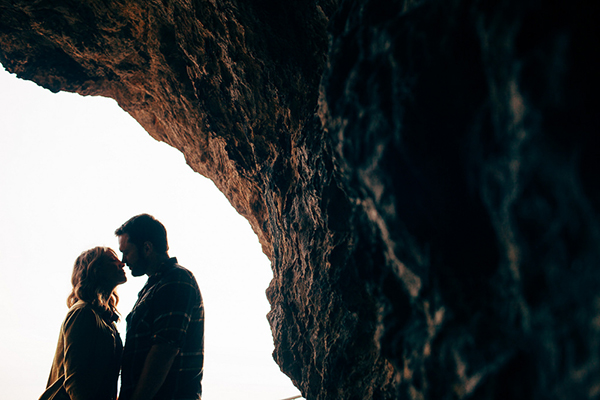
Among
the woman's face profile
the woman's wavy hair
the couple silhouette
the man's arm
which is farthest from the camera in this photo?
the woman's face profile

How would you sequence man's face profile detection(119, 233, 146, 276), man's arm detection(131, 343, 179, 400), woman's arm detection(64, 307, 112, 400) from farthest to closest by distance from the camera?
man's face profile detection(119, 233, 146, 276), woman's arm detection(64, 307, 112, 400), man's arm detection(131, 343, 179, 400)

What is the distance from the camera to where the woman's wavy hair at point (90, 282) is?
2.84m

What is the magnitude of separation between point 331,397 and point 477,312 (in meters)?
1.69

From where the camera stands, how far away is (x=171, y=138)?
5062 mm

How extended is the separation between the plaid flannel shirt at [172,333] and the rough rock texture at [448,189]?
0.92 m

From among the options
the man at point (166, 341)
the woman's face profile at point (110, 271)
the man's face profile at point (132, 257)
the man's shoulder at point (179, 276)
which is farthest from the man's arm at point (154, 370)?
the woman's face profile at point (110, 271)

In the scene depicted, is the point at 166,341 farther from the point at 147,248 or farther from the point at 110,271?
the point at 110,271

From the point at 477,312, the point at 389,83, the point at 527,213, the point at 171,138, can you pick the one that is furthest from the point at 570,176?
the point at 171,138

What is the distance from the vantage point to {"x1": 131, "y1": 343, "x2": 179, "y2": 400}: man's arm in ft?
6.41

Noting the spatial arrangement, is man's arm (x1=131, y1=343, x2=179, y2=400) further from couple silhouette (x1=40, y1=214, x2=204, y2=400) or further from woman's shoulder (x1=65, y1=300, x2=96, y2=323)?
woman's shoulder (x1=65, y1=300, x2=96, y2=323)

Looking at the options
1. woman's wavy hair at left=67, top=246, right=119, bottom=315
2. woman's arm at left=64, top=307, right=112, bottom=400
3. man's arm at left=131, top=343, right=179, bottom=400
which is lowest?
man's arm at left=131, top=343, right=179, bottom=400

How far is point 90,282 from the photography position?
2898 millimetres

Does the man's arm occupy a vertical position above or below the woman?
below

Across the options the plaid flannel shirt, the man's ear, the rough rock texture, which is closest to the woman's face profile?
the man's ear
